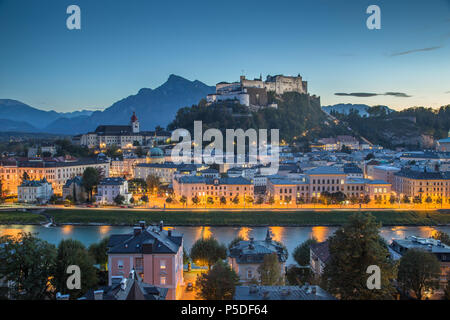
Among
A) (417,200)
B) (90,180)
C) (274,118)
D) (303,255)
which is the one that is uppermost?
(274,118)

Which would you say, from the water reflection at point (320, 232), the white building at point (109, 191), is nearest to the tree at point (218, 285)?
the water reflection at point (320, 232)

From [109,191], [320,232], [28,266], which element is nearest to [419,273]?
[28,266]

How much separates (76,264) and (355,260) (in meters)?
3.91

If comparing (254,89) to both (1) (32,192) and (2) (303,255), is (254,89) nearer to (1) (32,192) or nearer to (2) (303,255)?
(1) (32,192)

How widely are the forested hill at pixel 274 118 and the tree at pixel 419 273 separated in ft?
82.5

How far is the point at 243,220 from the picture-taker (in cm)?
1439

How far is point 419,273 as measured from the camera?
5.90 m

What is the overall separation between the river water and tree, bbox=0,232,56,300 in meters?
5.96

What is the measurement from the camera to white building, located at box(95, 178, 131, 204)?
56.2 feet

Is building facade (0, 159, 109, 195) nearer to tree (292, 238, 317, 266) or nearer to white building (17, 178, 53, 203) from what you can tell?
white building (17, 178, 53, 203)
